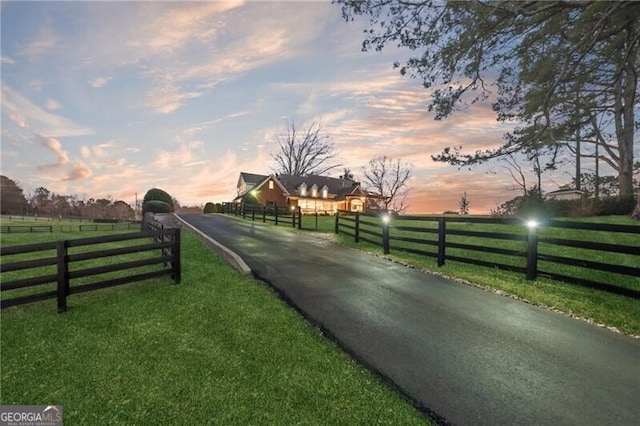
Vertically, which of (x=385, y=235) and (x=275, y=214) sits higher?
(x=275, y=214)

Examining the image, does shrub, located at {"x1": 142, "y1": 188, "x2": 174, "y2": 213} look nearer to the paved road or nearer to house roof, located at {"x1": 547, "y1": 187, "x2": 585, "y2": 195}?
the paved road

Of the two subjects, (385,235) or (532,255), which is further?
(385,235)

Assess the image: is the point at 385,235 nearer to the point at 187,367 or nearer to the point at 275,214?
the point at 187,367

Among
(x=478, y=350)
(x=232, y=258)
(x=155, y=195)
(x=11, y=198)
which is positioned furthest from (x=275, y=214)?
(x=11, y=198)

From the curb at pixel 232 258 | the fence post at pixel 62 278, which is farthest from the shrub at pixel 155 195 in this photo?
the fence post at pixel 62 278

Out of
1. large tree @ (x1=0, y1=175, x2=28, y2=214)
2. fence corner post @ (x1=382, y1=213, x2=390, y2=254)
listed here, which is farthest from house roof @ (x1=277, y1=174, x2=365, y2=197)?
large tree @ (x1=0, y1=175, x2=28, y2=214)

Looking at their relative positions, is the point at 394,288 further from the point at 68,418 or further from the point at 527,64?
the point at 527,64

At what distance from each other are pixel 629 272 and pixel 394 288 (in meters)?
4.09
